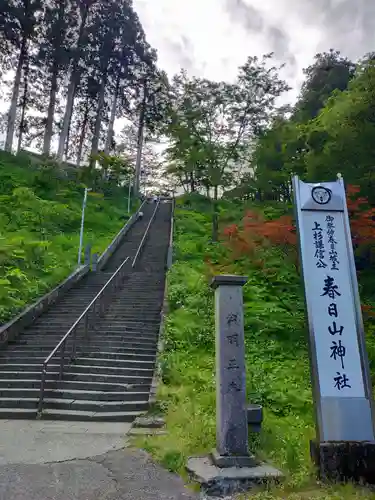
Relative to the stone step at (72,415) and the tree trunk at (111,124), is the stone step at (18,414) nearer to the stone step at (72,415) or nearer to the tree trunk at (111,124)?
the stone step at (72,415)

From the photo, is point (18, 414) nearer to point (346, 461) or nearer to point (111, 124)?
point (346, 461)

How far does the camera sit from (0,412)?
317 inches

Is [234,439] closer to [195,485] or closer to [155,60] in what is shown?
[195,485]

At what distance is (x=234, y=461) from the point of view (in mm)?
5082

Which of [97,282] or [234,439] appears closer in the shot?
[234,439]

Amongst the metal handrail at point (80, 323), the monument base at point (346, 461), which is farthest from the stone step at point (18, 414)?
the monument base at point (346, 461)

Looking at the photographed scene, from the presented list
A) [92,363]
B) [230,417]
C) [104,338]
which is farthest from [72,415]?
[230,417]

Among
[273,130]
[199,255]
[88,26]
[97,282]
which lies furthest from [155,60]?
[97,282]

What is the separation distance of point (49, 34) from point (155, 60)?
994 centimetres

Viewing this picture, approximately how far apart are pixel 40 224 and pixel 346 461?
1988 cm

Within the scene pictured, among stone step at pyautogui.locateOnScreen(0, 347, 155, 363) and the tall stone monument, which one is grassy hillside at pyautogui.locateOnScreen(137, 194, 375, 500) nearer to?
Answer: the tall stone monument

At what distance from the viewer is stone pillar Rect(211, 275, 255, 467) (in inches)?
204

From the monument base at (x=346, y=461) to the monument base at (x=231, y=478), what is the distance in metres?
0.51

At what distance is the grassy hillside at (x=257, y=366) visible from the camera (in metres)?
5.51
